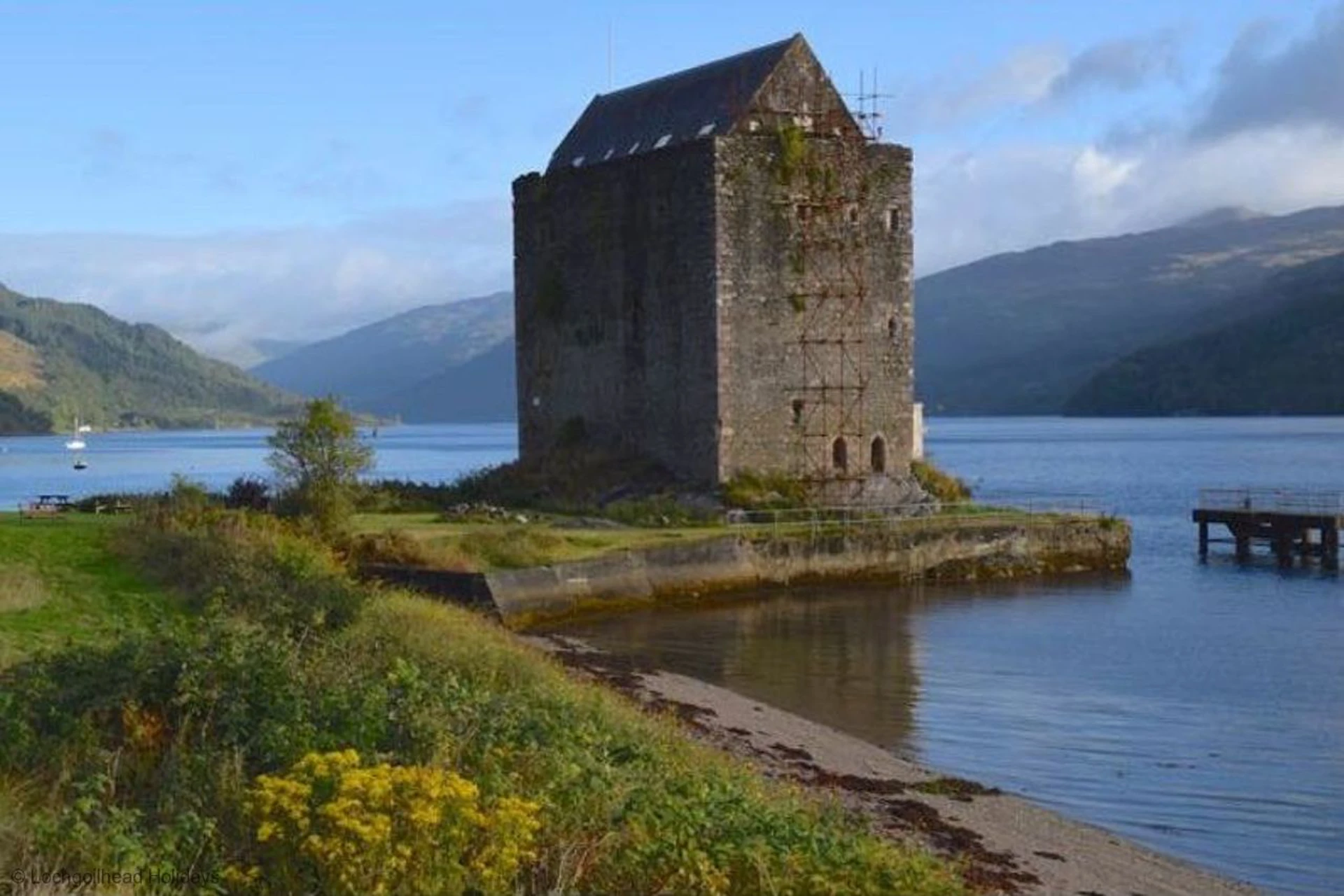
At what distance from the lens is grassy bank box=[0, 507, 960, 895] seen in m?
9.14

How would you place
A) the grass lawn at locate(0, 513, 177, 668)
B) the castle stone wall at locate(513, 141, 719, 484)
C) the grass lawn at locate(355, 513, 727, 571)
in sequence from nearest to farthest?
the grass lawn at locate(0, 513, 177, 668), the grass lawn at locate(355, 513, 727, 571), the castle stone wall at locate(513, 141, 719, 484)

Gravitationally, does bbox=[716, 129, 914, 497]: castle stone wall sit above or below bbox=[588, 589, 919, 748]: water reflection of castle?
above

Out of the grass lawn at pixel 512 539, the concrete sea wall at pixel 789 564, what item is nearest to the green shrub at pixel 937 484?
the concrete sea wall at pixel 789 564

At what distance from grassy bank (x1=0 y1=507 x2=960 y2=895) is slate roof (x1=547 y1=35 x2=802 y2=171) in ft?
97.6

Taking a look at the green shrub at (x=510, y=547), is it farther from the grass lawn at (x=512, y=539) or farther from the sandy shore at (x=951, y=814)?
the sandy shore at (x=951, y=814)

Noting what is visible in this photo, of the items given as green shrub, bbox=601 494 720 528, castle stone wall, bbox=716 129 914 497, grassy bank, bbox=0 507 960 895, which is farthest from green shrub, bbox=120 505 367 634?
castle stone wall, bbox=716 129 914 497

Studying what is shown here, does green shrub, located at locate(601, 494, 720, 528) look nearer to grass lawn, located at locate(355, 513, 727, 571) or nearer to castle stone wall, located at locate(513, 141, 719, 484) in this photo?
grass lawn, located at locate(355, 513, 727, 571)

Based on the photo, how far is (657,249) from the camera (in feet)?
145

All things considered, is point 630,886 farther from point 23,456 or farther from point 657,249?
point 23,456

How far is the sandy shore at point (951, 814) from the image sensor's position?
1416 centimetres

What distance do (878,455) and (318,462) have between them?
1776 cm

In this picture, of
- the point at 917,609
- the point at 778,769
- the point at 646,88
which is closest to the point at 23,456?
the point at 646,88

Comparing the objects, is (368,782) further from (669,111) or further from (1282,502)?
(1282,502)

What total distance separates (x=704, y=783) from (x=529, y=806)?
2367 millimetres
